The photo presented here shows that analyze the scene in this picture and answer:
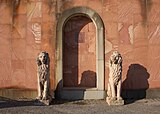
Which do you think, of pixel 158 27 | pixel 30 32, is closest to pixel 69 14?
pixel 30 32

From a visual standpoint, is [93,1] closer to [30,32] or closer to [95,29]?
[95,29]

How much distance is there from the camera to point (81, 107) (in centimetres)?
1127

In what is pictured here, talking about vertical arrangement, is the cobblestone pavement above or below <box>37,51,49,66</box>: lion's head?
below

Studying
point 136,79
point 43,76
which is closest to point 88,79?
point 136,79

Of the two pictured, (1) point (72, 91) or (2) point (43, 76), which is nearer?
(2) point (43, 76)

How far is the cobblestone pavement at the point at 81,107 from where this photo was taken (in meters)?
10.3

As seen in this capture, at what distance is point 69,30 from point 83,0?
150 centimetres

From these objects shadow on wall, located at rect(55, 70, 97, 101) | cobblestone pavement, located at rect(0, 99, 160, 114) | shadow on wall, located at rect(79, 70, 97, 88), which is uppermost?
shadow on wall, located at rect(79, 70, 97, 88)

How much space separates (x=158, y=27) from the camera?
534 inches

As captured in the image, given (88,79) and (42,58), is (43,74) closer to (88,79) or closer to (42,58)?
(42,58)

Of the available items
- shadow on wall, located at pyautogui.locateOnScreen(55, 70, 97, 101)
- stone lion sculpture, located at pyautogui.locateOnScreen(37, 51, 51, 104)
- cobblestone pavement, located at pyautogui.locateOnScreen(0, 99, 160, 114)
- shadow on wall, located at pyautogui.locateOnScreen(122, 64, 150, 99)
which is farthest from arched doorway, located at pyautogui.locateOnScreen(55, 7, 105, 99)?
stone lion sculpture, located at pyautogui.locateOnScreen(37, 51, 51, 104)

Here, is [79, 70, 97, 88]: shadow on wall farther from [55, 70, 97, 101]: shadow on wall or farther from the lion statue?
the lion statue

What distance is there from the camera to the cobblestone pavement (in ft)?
33.9

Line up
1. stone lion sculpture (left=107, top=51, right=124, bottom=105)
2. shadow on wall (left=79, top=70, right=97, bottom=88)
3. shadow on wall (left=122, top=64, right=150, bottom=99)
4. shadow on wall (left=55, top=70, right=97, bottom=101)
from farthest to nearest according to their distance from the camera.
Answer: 1. shadow on wall (left=79, top=70, right=97, bottom=88)
2. shadow on wall (left=122, top=64, right=150, bottom=99)
3. shadow on wall (left=55, top=70, right=97, bottom=101)
4. stone lion sculpture (left=107, top=51, right=124, bottom=105)
